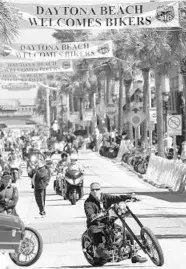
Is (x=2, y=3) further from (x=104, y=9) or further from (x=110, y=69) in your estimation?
(x=110, y=69)

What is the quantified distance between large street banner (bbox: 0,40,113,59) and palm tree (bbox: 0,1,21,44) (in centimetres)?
1056

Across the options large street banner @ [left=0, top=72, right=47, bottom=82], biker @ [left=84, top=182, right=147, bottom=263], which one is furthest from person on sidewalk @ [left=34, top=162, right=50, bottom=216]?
large street banner @ [left=0, top=72, right=47, bottom=82]

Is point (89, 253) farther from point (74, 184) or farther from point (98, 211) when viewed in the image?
point (74, 184)

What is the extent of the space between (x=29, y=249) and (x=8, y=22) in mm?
11924

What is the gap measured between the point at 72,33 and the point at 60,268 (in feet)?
294

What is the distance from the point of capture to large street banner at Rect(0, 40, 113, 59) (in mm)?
39625

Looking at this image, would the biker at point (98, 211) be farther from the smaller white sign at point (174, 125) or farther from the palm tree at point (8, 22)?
the smaller white sign at point (174, 125)

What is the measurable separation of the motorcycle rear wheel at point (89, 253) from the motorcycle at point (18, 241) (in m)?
0.75

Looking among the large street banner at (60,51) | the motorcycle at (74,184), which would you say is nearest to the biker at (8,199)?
the motorcycle at (74,184)

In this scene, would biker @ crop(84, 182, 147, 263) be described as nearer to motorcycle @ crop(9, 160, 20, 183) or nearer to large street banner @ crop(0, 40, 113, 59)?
large street banner @ crop(0, 40, 113, 59)

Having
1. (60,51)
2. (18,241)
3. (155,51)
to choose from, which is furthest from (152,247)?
(155,51)

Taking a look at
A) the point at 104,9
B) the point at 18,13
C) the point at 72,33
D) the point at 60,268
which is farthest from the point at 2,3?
the point at 72,33

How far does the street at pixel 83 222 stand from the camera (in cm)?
1761

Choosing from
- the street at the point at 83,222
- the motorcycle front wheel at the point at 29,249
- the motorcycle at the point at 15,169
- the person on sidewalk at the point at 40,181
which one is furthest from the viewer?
the motorcycle at the point at 15,169
